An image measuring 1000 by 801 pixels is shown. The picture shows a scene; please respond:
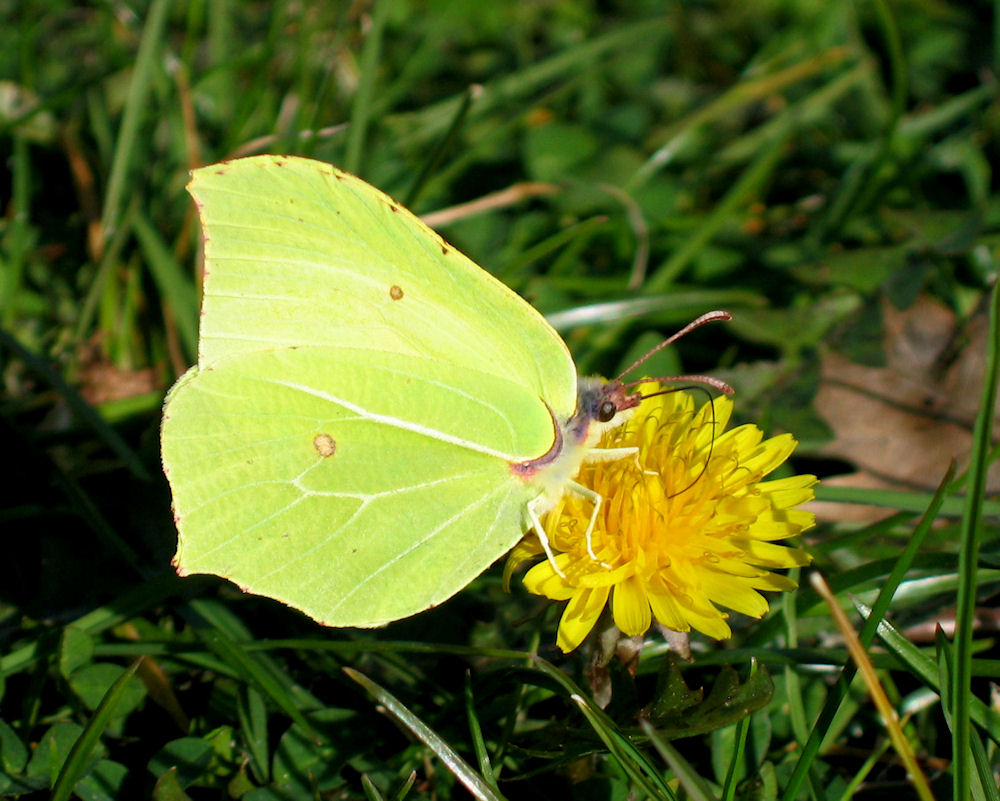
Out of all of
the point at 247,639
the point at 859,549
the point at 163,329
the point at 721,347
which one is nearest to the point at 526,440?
the point at 247,639

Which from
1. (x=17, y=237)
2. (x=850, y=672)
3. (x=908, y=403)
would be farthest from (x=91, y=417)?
(x=908, y=403)

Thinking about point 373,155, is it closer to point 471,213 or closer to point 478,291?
point 471,213

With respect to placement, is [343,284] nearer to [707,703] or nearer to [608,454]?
[608,454]

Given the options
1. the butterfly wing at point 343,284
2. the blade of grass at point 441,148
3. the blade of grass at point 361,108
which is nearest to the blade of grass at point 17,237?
the blade of grass at point 361,108

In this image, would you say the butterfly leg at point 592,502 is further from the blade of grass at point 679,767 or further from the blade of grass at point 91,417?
the blade of grass at point 91,417

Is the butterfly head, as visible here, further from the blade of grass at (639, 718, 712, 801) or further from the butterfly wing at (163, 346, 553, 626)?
the blade of grass at (639, 718, 712, 801)
